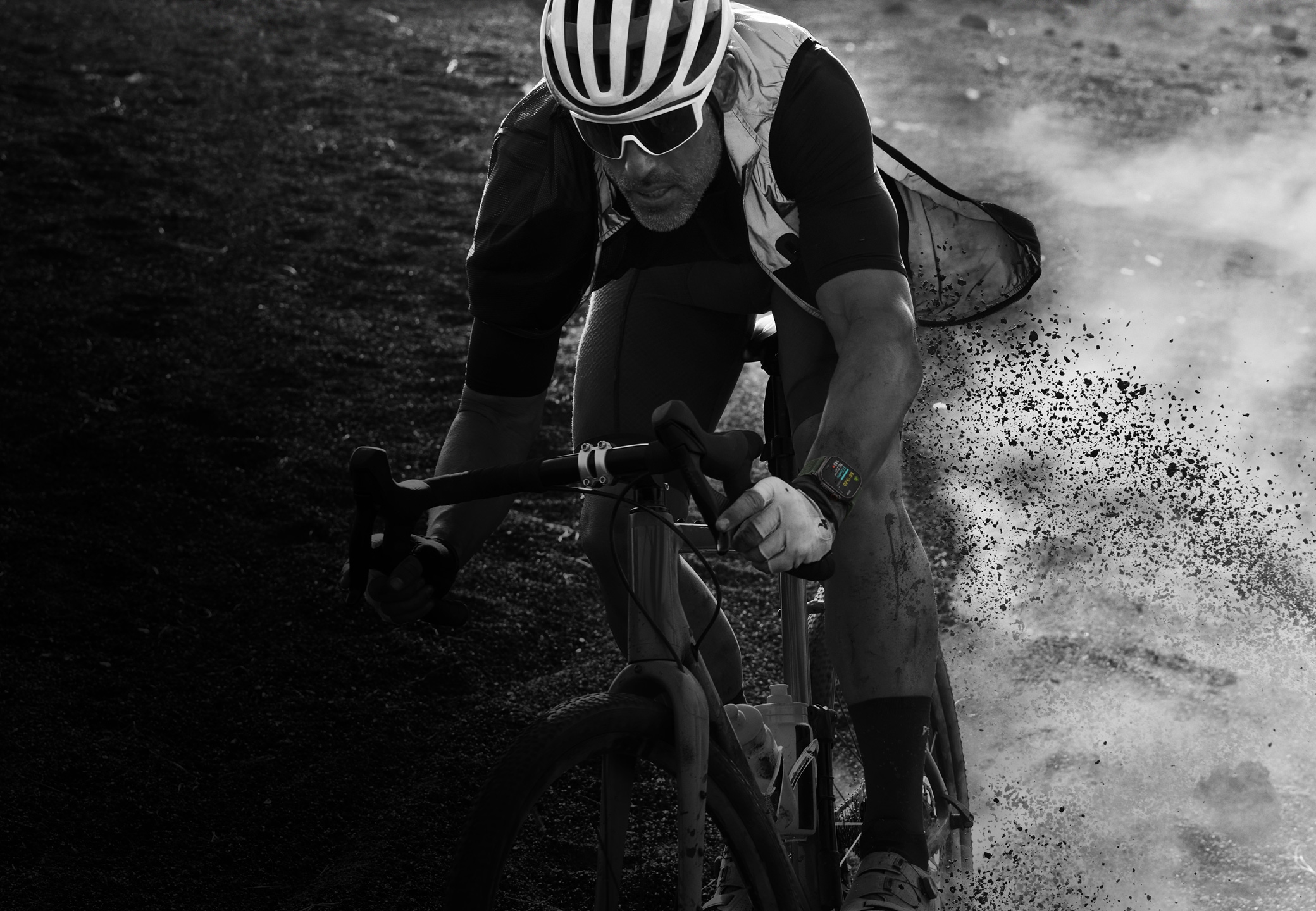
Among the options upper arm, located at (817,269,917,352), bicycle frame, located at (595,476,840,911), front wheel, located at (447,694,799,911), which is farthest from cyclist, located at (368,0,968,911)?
bicycle frame, located at (595,476,840,911)

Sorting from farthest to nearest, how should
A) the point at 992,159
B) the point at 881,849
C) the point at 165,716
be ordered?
1. the point at 992,159
2. the point at 165,716
3. the point at 881,849

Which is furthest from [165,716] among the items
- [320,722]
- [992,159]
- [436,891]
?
[992,159]

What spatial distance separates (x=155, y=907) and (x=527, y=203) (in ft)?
5.57

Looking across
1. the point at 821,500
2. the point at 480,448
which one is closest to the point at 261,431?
the point at 480,448

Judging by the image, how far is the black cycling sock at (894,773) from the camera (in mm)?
2305

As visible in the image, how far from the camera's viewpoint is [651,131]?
2375 millimetres

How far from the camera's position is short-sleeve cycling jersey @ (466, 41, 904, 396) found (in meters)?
2.36

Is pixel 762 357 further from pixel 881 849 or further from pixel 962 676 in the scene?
pixel 962 676

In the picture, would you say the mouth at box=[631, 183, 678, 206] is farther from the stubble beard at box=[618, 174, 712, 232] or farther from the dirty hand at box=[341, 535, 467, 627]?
the dirty hand at box=[341, 535, 467, 627]

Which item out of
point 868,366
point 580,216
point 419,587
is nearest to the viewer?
point 419,587

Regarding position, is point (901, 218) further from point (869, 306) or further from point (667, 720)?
point (667, 720)

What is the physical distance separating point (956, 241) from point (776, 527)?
3.59 feet

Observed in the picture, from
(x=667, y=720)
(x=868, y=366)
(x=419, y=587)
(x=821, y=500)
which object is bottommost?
(x=667, y=720)

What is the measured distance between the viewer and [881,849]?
2293 mm
